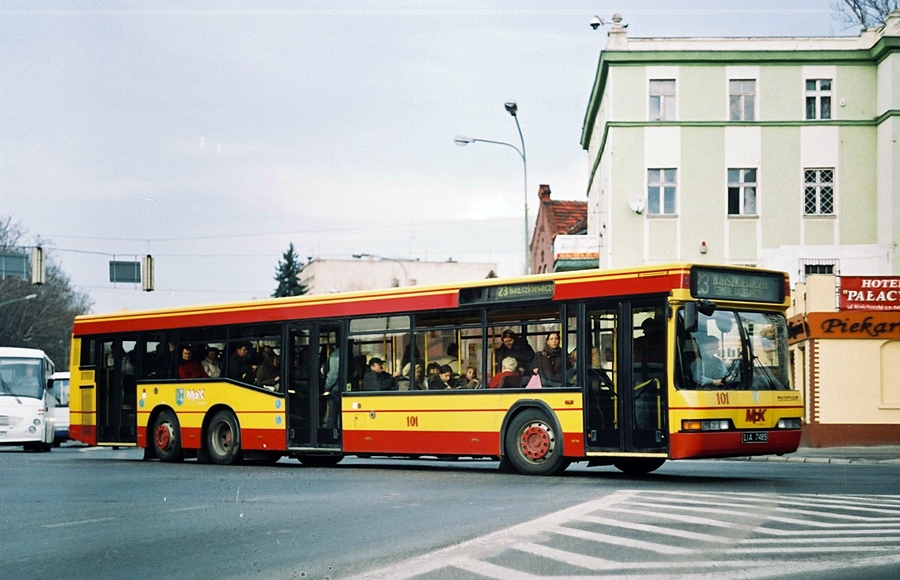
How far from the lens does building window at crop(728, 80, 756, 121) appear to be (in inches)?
1689

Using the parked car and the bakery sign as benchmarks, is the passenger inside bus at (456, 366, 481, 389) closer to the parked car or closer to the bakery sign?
the bakery sign

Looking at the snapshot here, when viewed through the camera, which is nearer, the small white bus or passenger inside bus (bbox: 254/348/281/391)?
passenger inside bus (bbox: 254/348/281/391)

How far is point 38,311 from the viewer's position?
2943 inches

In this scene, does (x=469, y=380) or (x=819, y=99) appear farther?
(x=819, y=99)

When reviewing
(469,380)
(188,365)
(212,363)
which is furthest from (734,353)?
(188,365)

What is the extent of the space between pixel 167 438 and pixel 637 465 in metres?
9.15

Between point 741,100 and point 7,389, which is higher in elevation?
point 741,100

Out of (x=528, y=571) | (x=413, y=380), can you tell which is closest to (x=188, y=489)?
(x=413, y=380)

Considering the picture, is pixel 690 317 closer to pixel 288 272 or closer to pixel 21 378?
pixel 21 378

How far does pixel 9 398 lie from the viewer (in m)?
32.6

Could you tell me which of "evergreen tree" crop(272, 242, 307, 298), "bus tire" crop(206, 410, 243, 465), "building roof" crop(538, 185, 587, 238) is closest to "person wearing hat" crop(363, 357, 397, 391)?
"bus tire" crop(206, 410, 243, 465)

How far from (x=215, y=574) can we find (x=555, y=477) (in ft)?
31.6

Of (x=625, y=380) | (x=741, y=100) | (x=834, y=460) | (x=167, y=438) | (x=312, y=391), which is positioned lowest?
(x=834, y=460)

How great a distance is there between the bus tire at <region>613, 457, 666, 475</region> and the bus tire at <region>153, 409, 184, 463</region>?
8457 millimetres
